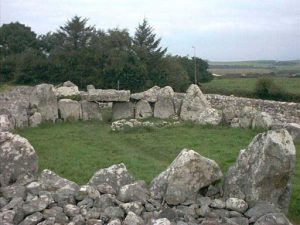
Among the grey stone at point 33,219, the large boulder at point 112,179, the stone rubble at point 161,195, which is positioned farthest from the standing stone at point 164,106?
the grey stone at point 33,219

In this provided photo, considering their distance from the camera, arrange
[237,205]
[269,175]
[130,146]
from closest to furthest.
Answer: [237,205], [269,175], [130,146]

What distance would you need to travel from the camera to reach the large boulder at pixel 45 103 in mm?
21609

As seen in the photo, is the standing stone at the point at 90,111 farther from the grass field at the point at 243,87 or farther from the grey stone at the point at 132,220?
the grass field at the point at 243,87

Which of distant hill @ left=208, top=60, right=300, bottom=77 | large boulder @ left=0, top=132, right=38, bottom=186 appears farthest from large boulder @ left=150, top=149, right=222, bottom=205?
distant hill @ left=208, top=60, right=300, bottom=77

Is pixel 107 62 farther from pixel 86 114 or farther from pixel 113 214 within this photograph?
pixel 113 214

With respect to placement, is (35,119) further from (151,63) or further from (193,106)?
(151,63)

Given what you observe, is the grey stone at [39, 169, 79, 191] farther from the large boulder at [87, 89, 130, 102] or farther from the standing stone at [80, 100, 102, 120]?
the large boulder at [87, 89, 130, 102]

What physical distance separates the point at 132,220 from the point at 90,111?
14736 mm

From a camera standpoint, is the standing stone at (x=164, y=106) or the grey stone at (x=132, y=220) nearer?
the grey stone at (x=132, y=220)

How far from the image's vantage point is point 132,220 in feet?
27.4

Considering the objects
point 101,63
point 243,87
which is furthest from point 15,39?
point 243,87

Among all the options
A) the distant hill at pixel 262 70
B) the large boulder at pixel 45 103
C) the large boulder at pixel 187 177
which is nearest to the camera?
the large boulder at pixel 187 177

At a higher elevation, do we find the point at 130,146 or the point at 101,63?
the point at 101,63

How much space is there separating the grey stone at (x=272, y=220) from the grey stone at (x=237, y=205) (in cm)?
50
